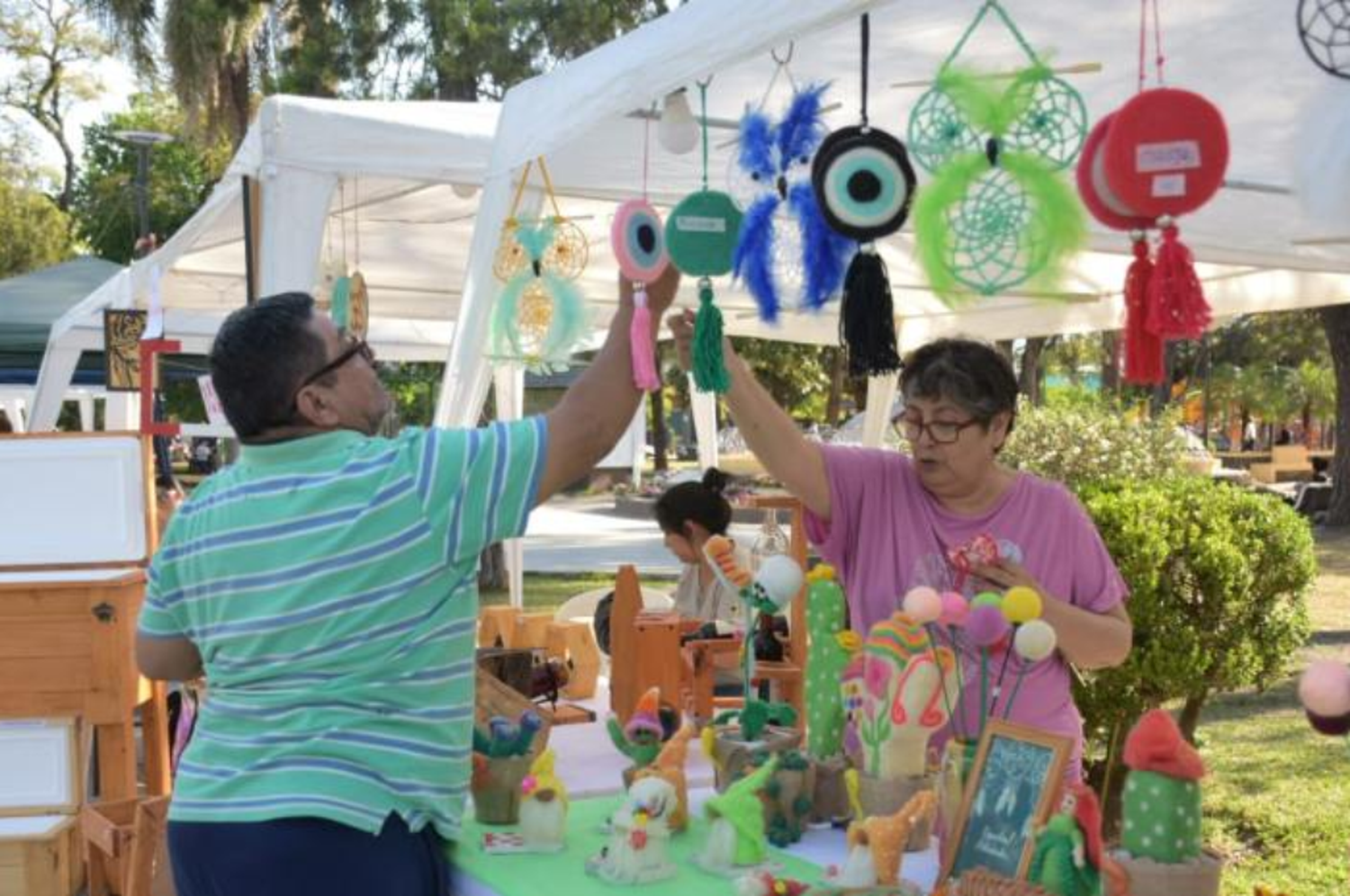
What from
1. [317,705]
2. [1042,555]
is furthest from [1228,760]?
[317,705]

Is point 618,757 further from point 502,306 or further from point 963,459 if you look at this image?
point 502,306

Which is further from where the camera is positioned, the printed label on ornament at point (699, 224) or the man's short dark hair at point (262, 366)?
the printed label on ornament at point (699, 224)

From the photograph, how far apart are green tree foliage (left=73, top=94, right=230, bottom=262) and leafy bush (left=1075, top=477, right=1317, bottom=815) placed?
21078 millimetres

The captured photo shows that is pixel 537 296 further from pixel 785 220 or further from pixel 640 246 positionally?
pixel 640 246

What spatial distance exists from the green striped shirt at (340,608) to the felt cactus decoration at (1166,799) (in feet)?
2.36

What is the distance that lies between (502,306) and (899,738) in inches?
85.6

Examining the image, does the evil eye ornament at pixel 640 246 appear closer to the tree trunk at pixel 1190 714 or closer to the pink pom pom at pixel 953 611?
the pink pom pom at pixel 953 611

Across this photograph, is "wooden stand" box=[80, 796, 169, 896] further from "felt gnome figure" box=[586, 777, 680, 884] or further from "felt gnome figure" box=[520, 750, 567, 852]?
"felt gnome figure" box=[586, 777, 680, 884]

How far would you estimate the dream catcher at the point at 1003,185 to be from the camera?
1852mm

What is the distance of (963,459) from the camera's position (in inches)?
78.0

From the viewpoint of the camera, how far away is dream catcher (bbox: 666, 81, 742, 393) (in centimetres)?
189

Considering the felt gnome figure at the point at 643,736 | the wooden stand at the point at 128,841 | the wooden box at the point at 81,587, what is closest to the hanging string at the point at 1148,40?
the felt gnome figure at the point at 643,736

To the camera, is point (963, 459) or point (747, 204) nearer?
point (963, 459)

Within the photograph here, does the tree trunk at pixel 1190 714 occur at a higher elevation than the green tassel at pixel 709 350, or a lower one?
lower
